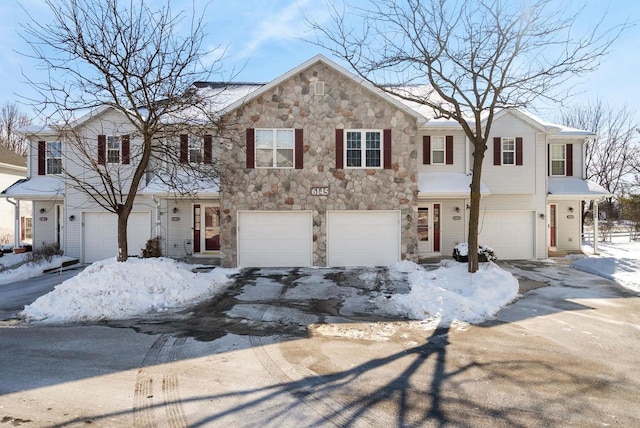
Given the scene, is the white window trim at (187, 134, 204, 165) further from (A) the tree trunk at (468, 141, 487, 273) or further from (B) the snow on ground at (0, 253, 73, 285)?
(A) the tree trunk at (468, 141, 487, 273)

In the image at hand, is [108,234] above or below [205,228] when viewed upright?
below

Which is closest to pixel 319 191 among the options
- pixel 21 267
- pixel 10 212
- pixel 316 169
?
pixel 316 169

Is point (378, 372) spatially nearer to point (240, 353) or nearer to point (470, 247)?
point (240, 353)

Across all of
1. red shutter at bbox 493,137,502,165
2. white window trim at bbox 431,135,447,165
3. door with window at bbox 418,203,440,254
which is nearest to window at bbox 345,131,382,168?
white window trim at bbox 431,135,447,165

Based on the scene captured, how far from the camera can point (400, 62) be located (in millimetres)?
11812

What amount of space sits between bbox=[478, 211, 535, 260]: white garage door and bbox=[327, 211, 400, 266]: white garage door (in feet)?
15.6

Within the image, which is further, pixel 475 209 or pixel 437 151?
pixel 437 151

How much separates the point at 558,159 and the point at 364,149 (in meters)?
9.64

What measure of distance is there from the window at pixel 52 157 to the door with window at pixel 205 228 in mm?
5937

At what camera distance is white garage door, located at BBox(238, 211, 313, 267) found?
47.0 feet

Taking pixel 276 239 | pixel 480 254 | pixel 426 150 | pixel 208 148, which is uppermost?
pixel 426 150

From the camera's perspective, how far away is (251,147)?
14.1 metres

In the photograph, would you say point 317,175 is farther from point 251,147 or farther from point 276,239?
point 276,239

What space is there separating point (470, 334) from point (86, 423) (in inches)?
234
